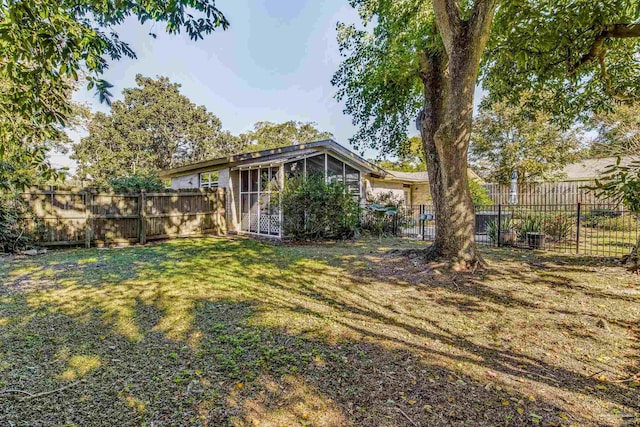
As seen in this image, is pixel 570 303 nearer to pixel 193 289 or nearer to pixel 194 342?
pixel 194 342

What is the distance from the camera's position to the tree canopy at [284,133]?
37375mm

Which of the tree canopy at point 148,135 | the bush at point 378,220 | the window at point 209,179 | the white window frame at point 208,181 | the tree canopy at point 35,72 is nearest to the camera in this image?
the tree canopy at point 35,72

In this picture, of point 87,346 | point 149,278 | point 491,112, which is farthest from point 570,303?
point 491,112

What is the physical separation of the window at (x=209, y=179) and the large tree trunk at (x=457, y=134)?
10.7 metres

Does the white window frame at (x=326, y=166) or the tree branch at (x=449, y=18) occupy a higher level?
the tree branch at (x=449, y=18)

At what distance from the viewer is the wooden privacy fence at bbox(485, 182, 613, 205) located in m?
15.8

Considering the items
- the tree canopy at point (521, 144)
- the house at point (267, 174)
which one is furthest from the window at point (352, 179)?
the tree canopy at point (521, 144)

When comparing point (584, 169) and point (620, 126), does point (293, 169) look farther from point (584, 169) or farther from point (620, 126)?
point (584, 169)

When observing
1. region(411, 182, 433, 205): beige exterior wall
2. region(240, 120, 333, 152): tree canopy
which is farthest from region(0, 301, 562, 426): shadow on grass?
region(240, 120, 333, 152): tree canopy

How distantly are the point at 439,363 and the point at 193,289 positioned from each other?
3.77 m

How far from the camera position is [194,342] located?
3.31 meters

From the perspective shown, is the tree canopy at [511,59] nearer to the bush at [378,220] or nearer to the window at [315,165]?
the window at [315,165]

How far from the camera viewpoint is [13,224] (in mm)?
8445

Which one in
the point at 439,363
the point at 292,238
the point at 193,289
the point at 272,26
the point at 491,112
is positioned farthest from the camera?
the point at 491,112
